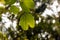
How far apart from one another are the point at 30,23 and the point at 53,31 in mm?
1709

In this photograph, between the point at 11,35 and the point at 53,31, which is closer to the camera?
the point at 11,35

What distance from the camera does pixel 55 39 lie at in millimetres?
2332

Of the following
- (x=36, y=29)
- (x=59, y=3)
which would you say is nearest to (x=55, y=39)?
(x=36, y=29)

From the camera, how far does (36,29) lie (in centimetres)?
219

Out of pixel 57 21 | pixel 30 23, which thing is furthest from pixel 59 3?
pixel 30 23

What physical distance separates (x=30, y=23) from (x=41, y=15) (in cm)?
152

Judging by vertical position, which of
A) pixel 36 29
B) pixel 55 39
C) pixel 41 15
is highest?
pixel 41 15

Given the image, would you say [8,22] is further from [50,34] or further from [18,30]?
[50,34]

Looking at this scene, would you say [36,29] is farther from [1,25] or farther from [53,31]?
[1,25]

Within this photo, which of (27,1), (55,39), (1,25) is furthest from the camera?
(55,39)

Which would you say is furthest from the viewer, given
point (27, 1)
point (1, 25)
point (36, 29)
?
point (36, 29)

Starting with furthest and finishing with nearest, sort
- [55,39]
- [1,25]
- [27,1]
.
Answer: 1. [55,39]
2. [1,25]
3. [27,1]

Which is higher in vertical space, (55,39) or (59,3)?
(59,3)

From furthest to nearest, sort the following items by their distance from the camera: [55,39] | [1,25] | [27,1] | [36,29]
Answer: [55,39], [36,29], [1,25], [27,1]
